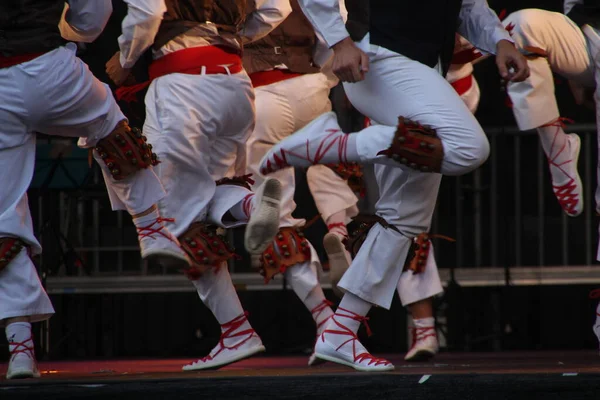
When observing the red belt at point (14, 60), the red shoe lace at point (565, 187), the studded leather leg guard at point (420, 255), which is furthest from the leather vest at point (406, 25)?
the red shoe lace at point (565, 187)

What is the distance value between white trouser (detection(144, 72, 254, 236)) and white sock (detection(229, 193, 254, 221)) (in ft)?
0.08

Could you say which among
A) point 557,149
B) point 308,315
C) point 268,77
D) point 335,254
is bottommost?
point 308,315

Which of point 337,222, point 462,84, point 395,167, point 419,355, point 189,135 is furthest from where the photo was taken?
point 337,222

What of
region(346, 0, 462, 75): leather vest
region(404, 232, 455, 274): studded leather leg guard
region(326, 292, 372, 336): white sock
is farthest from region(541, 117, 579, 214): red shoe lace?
region(326, 292, 372, 336): white sock

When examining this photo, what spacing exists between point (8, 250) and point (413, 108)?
4.90 ft

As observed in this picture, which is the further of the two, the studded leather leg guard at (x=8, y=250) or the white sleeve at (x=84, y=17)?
the white sleeve at (x=84, y=17)

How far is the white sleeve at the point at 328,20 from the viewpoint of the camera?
4.02m


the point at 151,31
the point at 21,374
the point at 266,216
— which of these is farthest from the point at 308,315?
the point at 21,374

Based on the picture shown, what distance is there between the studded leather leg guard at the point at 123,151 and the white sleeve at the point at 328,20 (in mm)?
817

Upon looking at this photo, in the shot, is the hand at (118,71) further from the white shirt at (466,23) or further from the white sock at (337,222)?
the white sock at (337,222)

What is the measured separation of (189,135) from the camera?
4.76 m

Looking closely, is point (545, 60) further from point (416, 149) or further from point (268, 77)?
point (416, 149)

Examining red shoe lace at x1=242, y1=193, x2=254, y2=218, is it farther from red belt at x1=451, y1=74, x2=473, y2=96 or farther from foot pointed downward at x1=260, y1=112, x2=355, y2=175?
red belt at x1=451, y1=74, x2=473, y2=96

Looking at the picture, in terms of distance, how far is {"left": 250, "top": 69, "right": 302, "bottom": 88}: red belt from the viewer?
5.66 m
